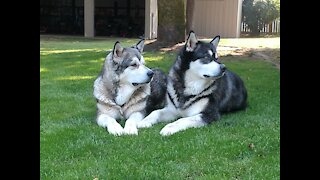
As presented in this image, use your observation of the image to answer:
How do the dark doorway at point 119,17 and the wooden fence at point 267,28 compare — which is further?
the wooden fence at point 267,28

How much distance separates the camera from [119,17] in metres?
27.0

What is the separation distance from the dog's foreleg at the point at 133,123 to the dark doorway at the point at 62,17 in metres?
22.3

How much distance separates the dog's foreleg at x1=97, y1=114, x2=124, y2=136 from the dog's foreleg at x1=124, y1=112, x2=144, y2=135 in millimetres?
75

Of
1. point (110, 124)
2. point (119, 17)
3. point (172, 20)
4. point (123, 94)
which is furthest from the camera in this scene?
point (119, 17)

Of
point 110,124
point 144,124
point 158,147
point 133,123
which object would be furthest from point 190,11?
A: point 158,147

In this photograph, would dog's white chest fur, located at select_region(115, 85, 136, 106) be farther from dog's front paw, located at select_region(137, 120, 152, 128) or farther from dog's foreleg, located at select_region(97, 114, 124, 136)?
dog's front paw, located at select_region(137, 120, 152, 128)

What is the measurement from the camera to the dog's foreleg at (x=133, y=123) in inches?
200

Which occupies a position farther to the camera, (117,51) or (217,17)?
(217,17)

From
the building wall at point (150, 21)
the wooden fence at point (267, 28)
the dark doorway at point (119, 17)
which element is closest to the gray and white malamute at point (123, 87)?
the building wall at point (150, 21)

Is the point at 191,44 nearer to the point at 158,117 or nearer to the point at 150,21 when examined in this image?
the point at 158,117

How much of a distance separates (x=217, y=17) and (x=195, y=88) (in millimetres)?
21077

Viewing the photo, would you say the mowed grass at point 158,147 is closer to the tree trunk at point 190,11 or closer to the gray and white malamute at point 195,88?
the gray and white malamute at point 195,88
